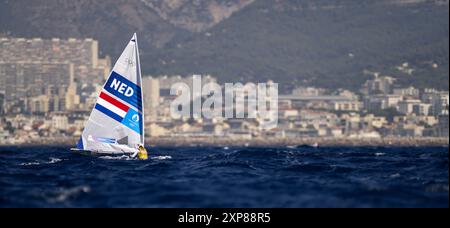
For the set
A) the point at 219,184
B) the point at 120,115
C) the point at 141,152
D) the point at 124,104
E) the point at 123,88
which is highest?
the point at 123,88

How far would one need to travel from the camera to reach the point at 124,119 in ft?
193

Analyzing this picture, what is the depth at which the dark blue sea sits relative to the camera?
39.9 meters

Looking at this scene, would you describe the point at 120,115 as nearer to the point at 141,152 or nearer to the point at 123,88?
the point at 123,88

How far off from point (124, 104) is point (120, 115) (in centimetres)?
56

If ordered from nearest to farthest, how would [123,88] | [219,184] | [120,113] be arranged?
1. [219,184]
2. [123,88]
3. [120,113]

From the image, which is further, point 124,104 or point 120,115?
point 120,115

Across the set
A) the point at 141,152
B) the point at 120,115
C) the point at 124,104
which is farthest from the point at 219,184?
the point at 120,115

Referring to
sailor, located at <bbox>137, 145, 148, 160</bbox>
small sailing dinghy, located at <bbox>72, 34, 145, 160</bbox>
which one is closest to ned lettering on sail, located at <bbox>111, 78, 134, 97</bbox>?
small sailing dinghy, located at <bbox>72, 34, 145, 160</bbox>

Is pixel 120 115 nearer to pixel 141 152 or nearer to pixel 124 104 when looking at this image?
pixel 124 104

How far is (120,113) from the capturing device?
A: 193 feet

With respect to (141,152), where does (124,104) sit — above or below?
above

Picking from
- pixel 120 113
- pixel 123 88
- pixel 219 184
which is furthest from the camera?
pixel 120 113
